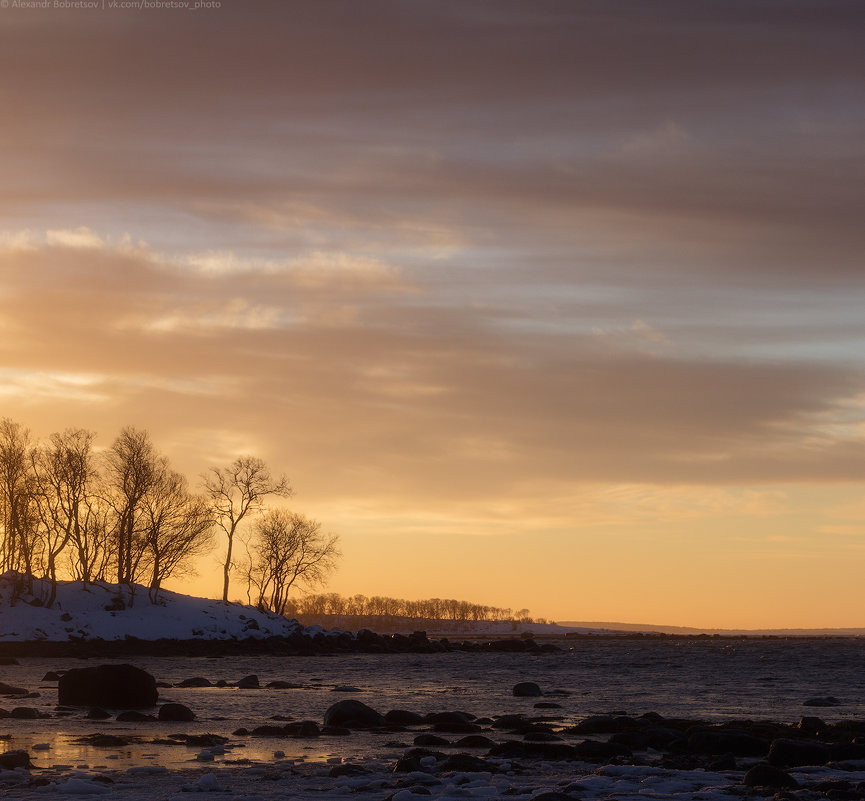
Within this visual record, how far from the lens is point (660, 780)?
19.1m

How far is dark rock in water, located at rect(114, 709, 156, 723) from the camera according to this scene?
29594mm

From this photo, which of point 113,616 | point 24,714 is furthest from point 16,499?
point 24,714

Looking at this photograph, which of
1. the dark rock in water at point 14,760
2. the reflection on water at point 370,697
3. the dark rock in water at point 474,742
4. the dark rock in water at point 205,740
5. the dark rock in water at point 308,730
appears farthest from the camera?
the dark rock in water at point 308,730

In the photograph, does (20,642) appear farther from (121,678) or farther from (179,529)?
(121,678)

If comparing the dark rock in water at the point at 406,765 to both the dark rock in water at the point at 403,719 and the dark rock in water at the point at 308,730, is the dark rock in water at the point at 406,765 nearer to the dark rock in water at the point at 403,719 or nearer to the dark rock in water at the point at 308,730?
the dark rock in water at the point at 308,730

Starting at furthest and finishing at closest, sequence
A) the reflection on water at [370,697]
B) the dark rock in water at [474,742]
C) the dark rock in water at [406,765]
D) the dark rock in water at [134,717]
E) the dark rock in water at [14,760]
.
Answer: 1. the dark rock in water at [134,717]
2. the dark rock in water at [474,742]
3. the reflection on water at [370,697]
4. the dark rock in water at [406,765]
5. the dark rock in water at [14,760]

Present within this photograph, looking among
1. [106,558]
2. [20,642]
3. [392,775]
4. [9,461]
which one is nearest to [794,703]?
[392,775]

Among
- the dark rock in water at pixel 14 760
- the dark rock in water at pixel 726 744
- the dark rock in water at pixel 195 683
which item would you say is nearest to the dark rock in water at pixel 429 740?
the dark rock in water at pixel 726 744

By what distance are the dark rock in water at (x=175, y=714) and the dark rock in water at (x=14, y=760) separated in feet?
32.1

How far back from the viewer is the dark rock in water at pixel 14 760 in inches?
773

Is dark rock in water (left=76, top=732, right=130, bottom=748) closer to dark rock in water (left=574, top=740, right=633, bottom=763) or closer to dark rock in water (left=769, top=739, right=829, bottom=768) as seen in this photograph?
dark rock in water (left=574, top=740, right=633, bottom=763)

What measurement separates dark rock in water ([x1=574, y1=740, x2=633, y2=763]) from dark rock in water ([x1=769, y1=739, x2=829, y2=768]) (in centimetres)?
302

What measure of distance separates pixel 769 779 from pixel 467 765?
5.71 metres

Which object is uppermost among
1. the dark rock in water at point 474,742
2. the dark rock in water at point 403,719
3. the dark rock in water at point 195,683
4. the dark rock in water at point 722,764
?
the dark rock in water at point 722,764
